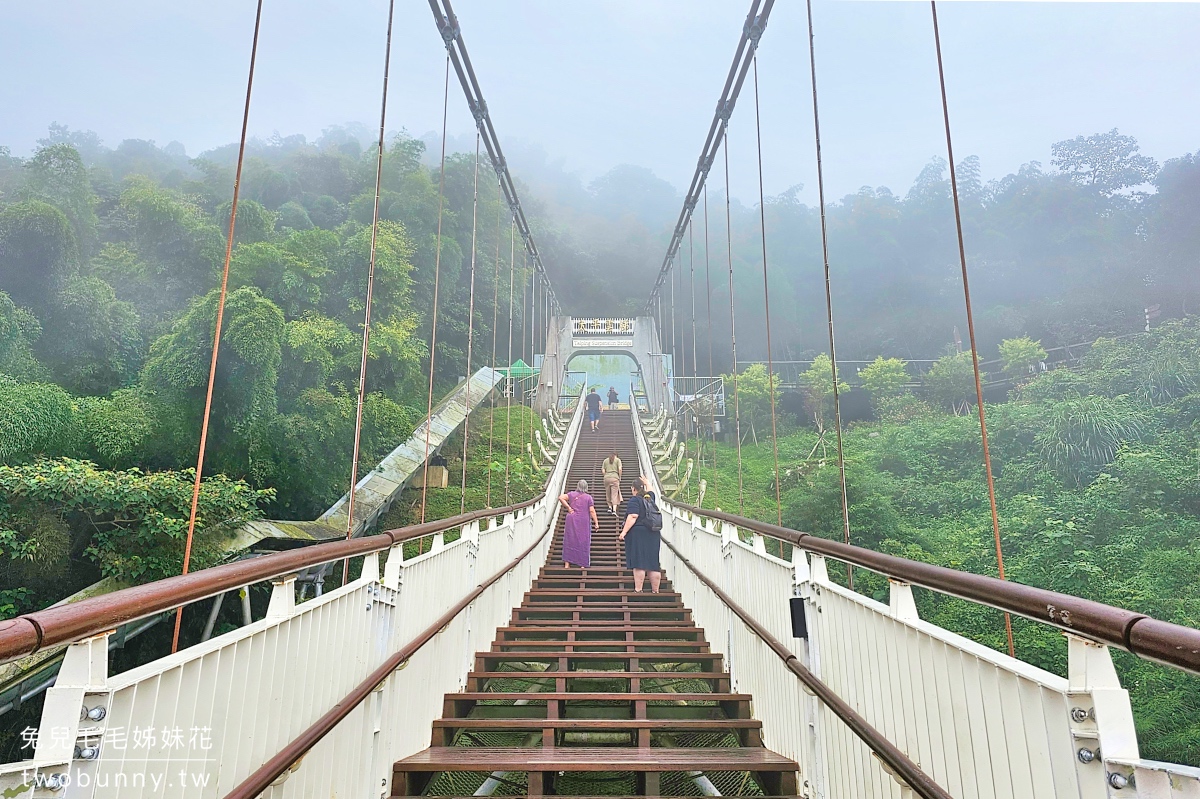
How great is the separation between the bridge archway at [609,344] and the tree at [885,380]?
735 centimetres

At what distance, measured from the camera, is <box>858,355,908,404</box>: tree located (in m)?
22.3

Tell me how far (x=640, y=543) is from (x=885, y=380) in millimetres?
19832

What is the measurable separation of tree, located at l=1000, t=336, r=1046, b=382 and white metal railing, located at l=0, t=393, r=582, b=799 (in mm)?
22190

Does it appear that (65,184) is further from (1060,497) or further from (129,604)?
(1060,497)

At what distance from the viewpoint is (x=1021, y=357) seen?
2011cm

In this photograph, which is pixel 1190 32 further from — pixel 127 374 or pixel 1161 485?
pixel 127 374

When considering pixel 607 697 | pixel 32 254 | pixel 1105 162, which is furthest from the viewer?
pixel 1105 162

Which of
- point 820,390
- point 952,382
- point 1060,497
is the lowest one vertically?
point 1060,497

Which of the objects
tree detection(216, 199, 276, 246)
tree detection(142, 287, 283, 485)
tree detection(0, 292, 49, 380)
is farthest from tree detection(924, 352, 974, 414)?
tree detection(0, 292, 49, 380)

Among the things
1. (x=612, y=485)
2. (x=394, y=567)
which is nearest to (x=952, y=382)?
(x=612, y=485)

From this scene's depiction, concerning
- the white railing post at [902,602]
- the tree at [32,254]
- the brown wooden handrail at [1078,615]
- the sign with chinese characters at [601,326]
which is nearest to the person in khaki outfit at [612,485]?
the white railing post at [902,602]

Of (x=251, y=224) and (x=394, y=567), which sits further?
(x=251, y=224)

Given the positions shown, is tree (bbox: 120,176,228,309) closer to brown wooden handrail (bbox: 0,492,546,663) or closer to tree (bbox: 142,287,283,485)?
tree (bbox: 142,287,283,485)

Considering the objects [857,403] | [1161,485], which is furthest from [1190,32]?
[1161,485]
